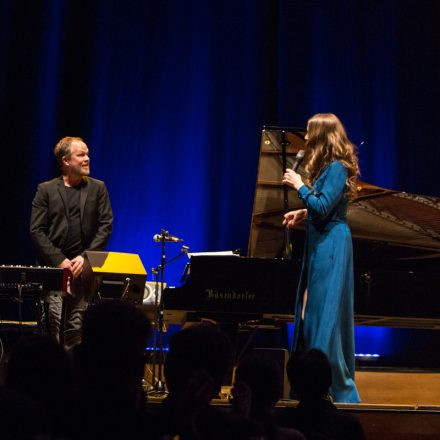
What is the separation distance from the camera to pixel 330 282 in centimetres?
432

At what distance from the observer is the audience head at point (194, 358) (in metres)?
2.19

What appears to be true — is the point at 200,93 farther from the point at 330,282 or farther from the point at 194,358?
the point at 194,358

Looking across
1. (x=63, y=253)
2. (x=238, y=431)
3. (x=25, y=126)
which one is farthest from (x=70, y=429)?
(x=25, y=126)

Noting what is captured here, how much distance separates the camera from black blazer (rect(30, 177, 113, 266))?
566cm

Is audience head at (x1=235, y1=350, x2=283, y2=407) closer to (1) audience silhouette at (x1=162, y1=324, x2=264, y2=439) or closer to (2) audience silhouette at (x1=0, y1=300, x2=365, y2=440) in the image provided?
(2) audience silhouette at (x1=0, y1=300, x2=365, y2=440)

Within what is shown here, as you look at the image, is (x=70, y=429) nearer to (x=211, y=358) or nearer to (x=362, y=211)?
(x=211, y=358)

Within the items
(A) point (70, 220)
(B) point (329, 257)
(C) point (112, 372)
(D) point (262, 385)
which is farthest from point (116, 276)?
(C) point (112, 372)

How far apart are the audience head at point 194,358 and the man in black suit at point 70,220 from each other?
132 inches

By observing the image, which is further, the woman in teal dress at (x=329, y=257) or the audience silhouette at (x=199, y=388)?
the woman in teal dress at (x=329, y=257)

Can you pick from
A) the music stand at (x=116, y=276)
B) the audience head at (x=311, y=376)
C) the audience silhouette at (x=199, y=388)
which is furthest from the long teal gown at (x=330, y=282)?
the audience silhouette at (x=199, y=388)

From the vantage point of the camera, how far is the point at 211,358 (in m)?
2.21

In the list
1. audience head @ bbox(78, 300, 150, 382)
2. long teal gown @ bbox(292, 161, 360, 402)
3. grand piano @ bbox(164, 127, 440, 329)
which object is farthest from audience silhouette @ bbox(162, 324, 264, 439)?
grand piano @ bbox(164, 127, 440, 329)

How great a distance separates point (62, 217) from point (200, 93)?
3.08m

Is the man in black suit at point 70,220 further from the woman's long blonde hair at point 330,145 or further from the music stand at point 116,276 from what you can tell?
the woman's long blonde hair at point 330,145
